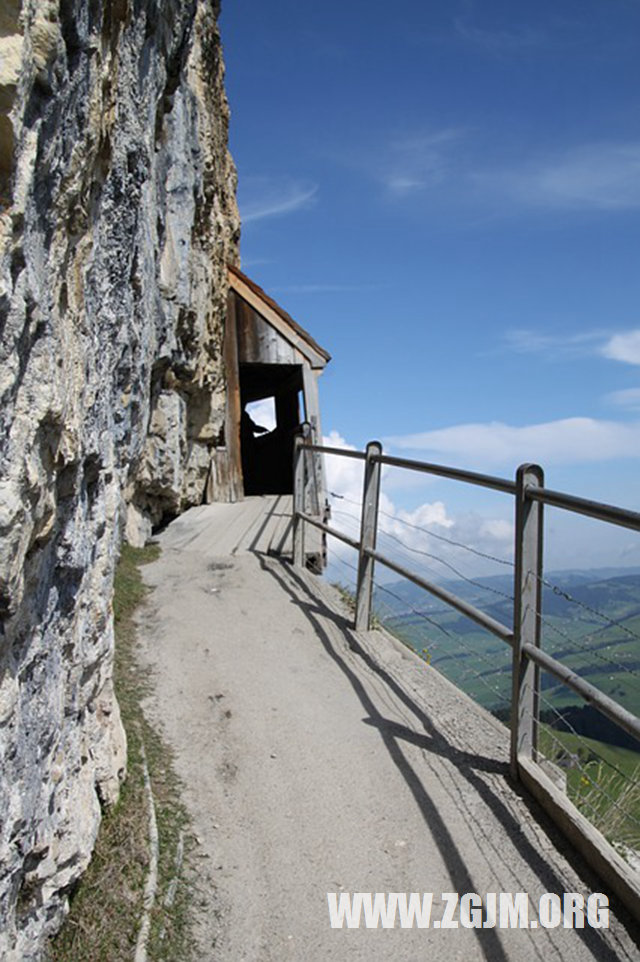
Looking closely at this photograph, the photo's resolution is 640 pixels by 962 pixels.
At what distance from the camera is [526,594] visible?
162 inches

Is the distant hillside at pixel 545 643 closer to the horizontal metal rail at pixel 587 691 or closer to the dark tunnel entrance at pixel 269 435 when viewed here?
the horizontal metal rail at pixel 587 691

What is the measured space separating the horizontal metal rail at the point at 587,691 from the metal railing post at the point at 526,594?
3.3 inches

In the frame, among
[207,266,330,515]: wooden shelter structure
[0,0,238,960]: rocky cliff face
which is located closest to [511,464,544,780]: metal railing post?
[0,0,238,960]: rocky cliff face

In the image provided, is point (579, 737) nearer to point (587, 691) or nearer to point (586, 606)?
point (587, 691)

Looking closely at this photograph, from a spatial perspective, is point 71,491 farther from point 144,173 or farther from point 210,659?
point 210,659

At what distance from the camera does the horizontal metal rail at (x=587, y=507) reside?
10.6 feet

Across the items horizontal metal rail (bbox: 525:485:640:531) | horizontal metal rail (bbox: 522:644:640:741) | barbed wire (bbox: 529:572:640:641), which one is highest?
horizontal metal rail (bbox: 525:485:640:531)

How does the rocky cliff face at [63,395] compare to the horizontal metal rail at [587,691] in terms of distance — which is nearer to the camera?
the rocky cliff face at [63,395]

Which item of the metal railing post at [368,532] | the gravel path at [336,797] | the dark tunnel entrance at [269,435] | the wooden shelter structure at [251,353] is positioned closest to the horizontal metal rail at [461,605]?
the metal railing post at [368,532]

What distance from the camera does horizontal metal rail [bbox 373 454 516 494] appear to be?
4.37m

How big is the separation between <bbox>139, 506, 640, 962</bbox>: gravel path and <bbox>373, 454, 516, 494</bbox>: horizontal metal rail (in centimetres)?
147

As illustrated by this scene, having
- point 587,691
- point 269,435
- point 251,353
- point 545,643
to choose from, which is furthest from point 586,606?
point 269,435

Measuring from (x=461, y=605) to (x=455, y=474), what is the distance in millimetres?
787

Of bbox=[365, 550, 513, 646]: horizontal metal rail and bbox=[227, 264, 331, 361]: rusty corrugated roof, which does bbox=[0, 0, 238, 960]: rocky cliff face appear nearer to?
bbox=[365, 550, 513, 646]: horizontal metal rail
